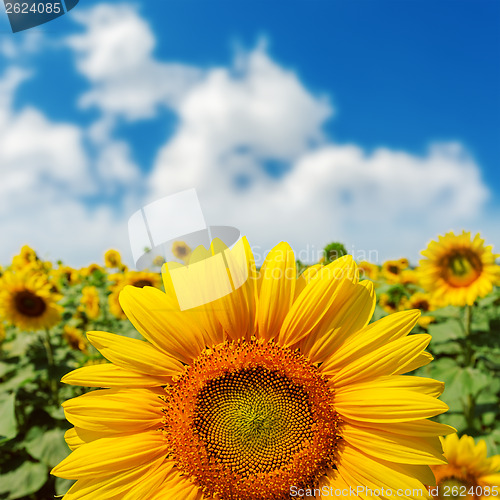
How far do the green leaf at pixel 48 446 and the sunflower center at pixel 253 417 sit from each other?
293 centimetres

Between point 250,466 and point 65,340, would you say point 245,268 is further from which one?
point 65,340

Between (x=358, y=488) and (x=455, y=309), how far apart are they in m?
4.32

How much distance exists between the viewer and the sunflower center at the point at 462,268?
14.6 feet

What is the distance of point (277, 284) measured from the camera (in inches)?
56.6

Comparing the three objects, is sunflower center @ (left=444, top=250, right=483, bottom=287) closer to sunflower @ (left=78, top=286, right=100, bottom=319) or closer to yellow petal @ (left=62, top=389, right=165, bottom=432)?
yellow petal @ (left=62, top=389, right=165, bottom=432)

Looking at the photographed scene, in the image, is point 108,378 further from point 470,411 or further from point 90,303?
point 90,303

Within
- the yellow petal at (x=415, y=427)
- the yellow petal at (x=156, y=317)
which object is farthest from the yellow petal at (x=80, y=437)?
the yellow petal at (x=415, y=427)

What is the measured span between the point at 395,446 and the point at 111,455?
890 mm

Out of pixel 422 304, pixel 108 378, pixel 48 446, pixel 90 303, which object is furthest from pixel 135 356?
pixel 422 304

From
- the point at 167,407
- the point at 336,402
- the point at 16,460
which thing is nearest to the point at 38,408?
the point at 16,460

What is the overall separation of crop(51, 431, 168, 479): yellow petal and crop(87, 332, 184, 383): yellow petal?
21cm

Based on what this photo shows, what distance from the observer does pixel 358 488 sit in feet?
4.59

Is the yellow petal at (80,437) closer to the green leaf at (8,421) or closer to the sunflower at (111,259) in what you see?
the green leaf at (8,421)

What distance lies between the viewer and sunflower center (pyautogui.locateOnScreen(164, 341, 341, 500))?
4.66ft
